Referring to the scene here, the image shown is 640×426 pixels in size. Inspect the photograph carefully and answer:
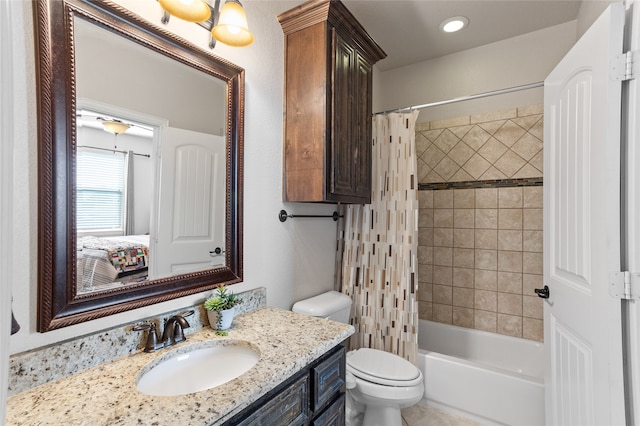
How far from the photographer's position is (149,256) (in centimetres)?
113

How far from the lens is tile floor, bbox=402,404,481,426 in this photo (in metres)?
1.87

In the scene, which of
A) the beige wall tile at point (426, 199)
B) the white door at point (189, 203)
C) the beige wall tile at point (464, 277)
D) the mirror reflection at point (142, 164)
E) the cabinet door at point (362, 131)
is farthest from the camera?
the beige wall tile at point (426, 199)

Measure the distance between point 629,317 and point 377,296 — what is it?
125cm

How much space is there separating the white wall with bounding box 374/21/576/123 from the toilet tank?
1829 millimetres

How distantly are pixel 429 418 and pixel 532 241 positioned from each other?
4.78 ft

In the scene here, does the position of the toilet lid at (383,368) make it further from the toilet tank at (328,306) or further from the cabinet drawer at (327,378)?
the cabinet drawer at (327,378)

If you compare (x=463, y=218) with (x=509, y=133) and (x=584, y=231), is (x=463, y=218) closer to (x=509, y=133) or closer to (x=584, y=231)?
(x=509, y=133)

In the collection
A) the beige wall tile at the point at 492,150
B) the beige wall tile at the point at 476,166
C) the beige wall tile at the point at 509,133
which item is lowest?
the beige wall tile at the point at 476,166

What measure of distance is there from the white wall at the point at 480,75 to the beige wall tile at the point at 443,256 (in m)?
1.16

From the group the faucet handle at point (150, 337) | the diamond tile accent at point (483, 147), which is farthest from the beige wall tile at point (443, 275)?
the faucet handle at point (150, 337)

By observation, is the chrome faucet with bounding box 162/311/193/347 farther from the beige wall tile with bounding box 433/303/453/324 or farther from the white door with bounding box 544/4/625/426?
the beige wall tile with bounding box 433/303/453/324

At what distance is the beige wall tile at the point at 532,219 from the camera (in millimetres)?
2254

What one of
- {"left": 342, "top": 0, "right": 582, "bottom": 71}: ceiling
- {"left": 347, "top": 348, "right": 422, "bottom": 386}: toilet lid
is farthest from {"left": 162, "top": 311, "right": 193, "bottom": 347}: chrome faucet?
{"left": 342, "top": 0, "right": 582, "bottom": 71}: ceiling

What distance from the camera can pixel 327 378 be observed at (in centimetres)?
112
